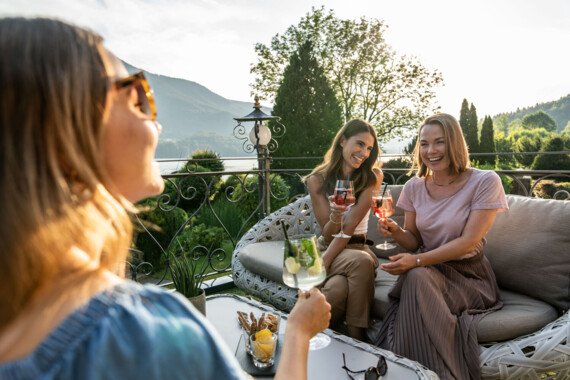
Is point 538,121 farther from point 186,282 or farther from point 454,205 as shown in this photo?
point 186,282

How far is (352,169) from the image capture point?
3232 mm

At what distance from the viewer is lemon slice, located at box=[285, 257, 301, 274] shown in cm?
140

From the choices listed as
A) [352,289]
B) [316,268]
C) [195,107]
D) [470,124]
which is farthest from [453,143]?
[195,107]

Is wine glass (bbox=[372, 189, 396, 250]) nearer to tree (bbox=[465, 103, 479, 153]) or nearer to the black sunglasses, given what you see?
the black sunglasses

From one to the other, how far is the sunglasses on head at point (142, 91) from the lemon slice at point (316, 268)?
865mm

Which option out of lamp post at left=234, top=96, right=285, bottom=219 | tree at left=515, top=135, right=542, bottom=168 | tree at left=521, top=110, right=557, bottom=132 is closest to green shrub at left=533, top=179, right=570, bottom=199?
lamp post at left=234, top=96, right=285, bottom=219

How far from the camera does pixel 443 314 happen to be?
2043 mm

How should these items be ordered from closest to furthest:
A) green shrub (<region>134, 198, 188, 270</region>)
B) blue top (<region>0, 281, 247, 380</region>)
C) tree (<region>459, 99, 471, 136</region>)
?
1. blue top (<region>0, 281, 247, 380</region>)
2. green shrub (<region>134, 198, 188, 270</region>)
3. tree (<region>459, 99, 471, 136</region>)

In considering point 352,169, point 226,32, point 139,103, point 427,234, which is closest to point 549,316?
point 427,234

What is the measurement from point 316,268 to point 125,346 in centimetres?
99

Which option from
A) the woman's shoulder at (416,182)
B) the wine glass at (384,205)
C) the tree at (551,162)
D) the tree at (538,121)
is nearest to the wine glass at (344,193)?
the wine glass at (384,205)

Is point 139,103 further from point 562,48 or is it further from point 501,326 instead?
point 562,48

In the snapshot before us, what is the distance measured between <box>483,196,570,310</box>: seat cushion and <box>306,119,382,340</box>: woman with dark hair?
0.85 m

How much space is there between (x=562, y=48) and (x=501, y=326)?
18.9 metres
